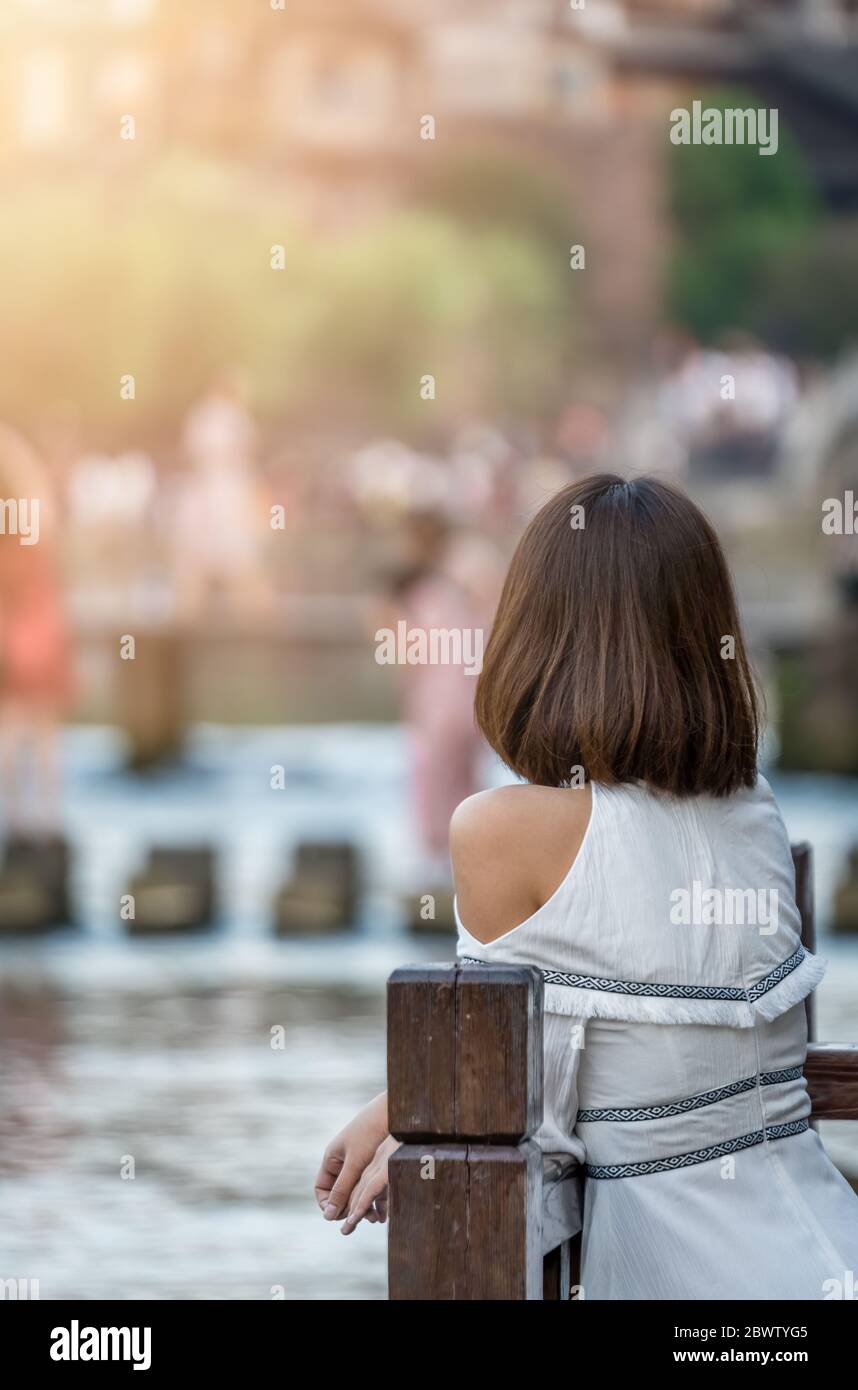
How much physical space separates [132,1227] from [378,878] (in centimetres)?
643

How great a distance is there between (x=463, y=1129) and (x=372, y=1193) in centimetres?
25

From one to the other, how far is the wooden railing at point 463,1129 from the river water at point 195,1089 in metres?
2.35

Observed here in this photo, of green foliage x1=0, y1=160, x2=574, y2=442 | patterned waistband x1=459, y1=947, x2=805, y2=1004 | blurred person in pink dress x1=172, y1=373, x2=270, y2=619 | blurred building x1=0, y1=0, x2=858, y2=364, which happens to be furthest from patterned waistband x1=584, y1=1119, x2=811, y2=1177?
green foliage x1=0, y1=160, x2=574, y2=442

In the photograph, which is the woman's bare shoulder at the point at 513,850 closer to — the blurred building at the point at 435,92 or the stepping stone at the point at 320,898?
the stepping stone at the point at 320,898

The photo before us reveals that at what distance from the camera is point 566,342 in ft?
88.2

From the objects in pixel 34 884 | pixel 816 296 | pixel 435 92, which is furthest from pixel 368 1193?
pixel 435 92

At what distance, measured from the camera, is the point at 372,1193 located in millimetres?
1738

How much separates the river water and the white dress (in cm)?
218

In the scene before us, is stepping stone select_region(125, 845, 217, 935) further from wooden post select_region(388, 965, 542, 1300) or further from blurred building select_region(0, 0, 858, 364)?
blurred building select_region(0, 0, 858, 364)

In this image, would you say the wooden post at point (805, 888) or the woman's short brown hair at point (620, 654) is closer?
the woman's short brown hair at point (620, 654)

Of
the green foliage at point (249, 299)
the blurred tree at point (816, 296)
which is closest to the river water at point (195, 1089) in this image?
the blurred tree at point (816, 296)

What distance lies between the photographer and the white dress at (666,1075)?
1.69m

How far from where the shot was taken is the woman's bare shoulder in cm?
173

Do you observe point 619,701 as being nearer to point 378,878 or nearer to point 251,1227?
point 251,1227
